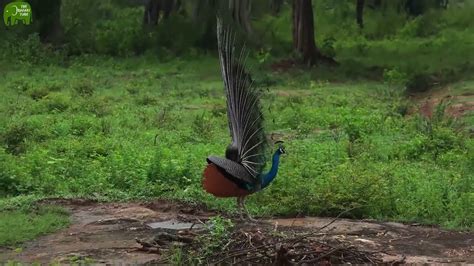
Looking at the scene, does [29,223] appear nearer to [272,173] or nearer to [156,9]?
[272,173]

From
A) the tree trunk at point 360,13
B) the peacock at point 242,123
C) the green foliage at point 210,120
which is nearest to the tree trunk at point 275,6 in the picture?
the tree trunk at point 360,13

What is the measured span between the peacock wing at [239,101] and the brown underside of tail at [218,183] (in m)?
0.31

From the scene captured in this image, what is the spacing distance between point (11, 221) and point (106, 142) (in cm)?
403

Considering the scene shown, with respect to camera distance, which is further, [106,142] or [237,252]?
[106,142]

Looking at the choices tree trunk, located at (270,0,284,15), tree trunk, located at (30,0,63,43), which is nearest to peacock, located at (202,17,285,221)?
tree trunk, located at (30,0,63,43)

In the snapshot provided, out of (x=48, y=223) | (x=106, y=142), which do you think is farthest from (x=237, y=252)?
(x=106, y=142)

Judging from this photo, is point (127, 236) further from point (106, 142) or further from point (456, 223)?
point (106, 142)

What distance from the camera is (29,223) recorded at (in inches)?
287

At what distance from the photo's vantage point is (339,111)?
14641 millimetres

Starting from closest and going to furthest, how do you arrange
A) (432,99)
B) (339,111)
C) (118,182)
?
(118,182), (339,111), (432,99)

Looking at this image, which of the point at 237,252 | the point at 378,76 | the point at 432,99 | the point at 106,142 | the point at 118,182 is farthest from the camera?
the point at 378,76

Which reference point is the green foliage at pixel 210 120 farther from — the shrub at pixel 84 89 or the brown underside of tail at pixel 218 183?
the brown underside of tail at pixel 218 183

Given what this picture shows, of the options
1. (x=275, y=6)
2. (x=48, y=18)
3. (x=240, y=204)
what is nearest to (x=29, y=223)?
(x=240, y=204)

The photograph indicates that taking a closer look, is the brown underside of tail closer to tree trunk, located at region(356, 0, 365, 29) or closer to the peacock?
the peacock
